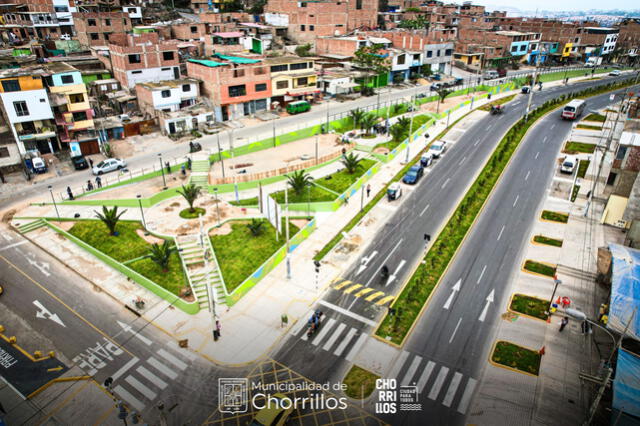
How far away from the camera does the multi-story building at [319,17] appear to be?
115375mm

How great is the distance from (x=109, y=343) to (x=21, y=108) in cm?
4075

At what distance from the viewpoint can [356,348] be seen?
1155 inches

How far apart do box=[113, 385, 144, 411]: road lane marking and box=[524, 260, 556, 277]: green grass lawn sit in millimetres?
32876

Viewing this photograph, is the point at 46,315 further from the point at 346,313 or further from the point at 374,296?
the point at 374,296

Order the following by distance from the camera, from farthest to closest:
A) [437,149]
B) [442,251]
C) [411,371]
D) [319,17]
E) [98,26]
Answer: [319,17]
[98,26]
[437,149]
[442,251]
[411,371]

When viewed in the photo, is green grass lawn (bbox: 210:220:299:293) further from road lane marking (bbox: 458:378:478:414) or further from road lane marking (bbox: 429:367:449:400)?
road lane marking (bbox: 458:378:478:414)

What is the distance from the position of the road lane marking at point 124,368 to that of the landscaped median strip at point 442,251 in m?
17.3

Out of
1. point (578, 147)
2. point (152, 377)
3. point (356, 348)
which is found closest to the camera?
point (152, 377)

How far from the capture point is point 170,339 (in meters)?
30.3

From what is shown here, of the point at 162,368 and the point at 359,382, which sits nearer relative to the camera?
the point at 359,382

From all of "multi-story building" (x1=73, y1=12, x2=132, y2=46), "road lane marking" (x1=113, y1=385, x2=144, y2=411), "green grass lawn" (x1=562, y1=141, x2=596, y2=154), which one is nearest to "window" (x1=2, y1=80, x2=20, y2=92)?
"road lane marking" (x1=113, y1=385, x2=144, y2=411)

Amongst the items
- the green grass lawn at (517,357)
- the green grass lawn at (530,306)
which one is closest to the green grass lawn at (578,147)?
the green grass lawn at (530,306)

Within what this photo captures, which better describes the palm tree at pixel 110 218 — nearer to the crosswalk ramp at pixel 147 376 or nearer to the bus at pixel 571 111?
the crosswalk ramp at pixel 147 376

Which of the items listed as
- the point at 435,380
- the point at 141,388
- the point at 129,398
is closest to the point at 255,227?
the point at 141,388
